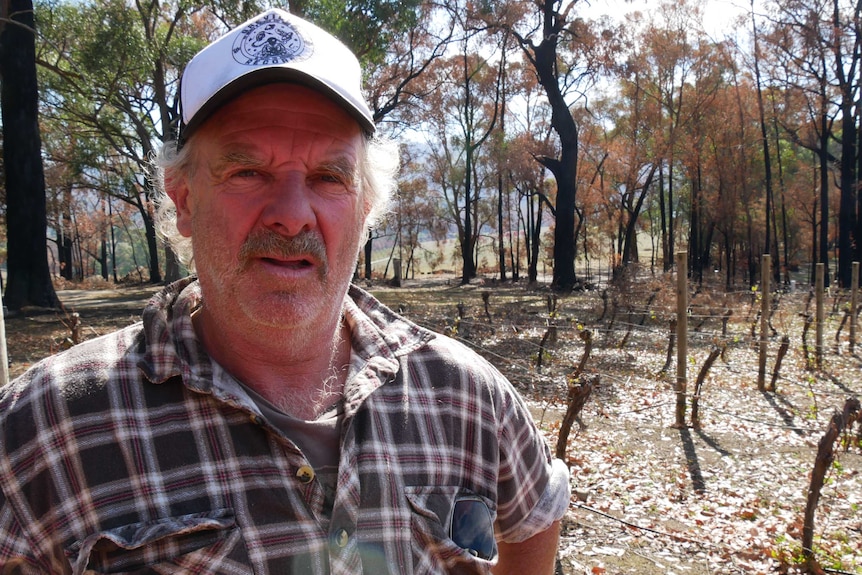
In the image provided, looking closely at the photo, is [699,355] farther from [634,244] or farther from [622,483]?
[634,244]

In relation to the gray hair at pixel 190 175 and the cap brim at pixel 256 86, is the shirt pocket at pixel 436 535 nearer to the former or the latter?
the gray hair at pixel 190 175

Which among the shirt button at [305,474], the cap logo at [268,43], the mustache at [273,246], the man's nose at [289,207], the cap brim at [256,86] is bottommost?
the shirt button at [305,474]

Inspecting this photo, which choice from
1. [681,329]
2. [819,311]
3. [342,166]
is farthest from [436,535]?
[819,311]

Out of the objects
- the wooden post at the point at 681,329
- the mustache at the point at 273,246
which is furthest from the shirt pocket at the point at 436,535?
the wooden post at the point at 681,329

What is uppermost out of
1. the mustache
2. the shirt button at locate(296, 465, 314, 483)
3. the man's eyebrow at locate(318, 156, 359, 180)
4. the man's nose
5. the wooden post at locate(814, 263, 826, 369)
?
the man's eyebrow at locate(318, 156, 359, 180)

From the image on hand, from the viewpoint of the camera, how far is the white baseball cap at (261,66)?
1.56m

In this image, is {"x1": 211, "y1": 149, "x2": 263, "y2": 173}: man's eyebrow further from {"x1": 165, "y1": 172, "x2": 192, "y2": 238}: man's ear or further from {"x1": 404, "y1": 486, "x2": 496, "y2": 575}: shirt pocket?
{"x1": 404, "y1": 486, "x2": 496, "y2": 575}: shirt pocket

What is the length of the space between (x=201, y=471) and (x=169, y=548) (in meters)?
0.16

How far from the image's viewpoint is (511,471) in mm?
1786

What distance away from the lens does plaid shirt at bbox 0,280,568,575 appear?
1.30 m

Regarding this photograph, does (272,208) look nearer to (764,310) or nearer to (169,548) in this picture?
(169,548)

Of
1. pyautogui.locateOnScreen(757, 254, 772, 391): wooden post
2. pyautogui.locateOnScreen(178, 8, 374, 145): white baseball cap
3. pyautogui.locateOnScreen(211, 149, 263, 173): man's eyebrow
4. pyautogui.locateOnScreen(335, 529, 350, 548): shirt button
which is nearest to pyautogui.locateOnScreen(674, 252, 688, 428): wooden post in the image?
pyautogui.locateOnScreen(757, 254, 772, 391): wooden post

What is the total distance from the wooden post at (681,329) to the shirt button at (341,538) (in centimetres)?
758

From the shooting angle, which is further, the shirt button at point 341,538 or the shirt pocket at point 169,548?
the shirt button at point 341,538
